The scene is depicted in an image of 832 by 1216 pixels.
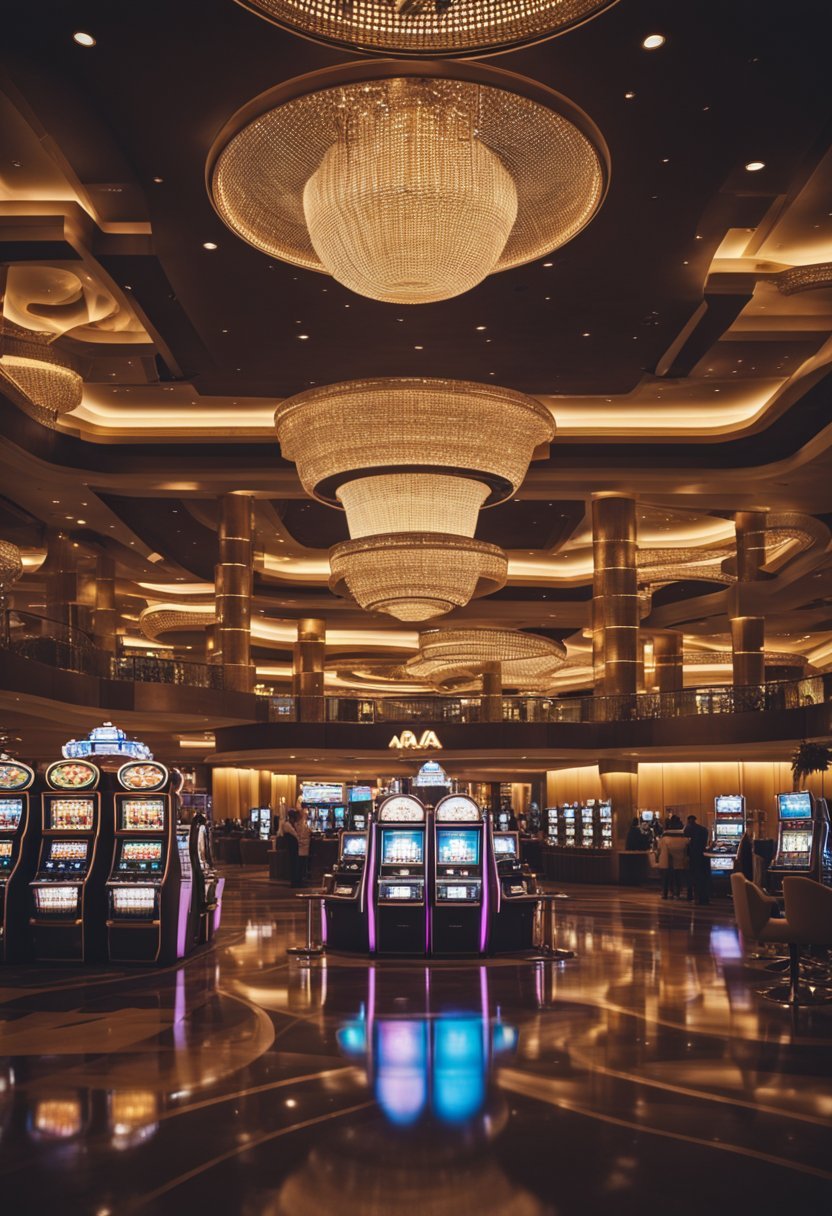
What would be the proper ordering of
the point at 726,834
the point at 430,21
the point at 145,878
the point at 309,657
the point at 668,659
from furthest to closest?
1. the point at 309,657
2. the point at 668,659
3. the point at 726,834
4. the point at 145,878
5. the point at 430,21

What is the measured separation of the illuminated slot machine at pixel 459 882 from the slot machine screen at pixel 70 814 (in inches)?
117

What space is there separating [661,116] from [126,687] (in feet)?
45.1

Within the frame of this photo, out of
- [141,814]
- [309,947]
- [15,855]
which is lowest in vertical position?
[309,947]

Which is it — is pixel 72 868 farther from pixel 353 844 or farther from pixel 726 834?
pixel 726 834

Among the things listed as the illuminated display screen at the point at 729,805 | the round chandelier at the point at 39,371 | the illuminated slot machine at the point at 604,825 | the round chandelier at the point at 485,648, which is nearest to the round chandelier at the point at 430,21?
the round chandelier at the point at 39,371

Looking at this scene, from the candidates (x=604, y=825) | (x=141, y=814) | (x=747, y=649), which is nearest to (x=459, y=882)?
(x=141, y=814)

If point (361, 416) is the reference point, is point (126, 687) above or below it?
below

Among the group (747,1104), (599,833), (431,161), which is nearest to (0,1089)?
(747,1104)

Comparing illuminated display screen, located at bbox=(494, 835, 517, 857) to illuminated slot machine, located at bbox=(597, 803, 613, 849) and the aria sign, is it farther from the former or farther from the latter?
the aria sign

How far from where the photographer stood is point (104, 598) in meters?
26.9

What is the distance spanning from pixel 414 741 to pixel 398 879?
13.6 m

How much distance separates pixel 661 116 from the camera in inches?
402

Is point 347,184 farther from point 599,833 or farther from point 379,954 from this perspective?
point 599,833

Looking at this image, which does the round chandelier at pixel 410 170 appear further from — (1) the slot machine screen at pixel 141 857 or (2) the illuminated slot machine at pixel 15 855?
(2) the illuminated slot machine at pixel 15 855
